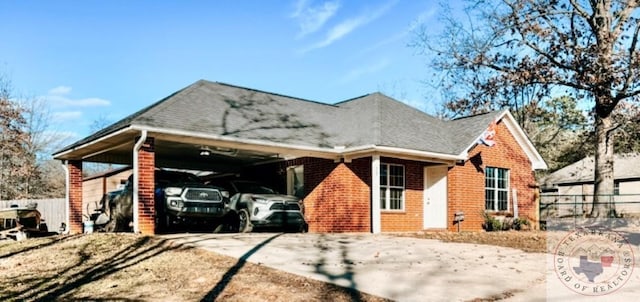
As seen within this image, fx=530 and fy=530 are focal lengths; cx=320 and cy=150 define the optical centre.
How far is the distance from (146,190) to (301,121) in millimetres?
6494

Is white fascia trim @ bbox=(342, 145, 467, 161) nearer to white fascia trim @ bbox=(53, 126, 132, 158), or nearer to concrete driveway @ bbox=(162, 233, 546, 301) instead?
concrete driveway @ bbox=(162, 233, 546, 301)

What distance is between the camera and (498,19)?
72.0 ft

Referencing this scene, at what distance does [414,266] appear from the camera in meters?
8.66

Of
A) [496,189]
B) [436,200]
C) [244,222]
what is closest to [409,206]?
[436,200]

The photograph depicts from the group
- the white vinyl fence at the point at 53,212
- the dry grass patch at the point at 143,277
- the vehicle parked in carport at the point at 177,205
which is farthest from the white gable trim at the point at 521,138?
the white vinyl fence at the point at 53,212

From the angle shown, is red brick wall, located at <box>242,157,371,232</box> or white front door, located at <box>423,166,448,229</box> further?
white front door, located at <box>423,166,448,229</box>

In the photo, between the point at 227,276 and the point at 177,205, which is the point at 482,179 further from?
the point at 227,276

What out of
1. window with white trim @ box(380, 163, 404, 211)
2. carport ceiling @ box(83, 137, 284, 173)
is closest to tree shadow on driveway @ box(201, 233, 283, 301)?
carport ceiling @ box(83, 137, 284, 173)

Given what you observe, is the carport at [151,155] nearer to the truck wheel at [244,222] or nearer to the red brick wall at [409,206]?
the truck wheel at [244,222]

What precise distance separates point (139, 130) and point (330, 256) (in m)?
5.48

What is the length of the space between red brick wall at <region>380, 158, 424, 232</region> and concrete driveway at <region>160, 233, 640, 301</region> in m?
4.56

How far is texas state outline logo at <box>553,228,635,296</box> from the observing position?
750 cm

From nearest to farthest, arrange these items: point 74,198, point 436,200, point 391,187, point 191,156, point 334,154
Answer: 1. point 334,154
2. point 74,198
3. point 391,187
4. point 191,156
5. point 436,200

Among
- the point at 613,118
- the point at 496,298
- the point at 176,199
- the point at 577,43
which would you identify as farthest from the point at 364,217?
the point at 613,118
